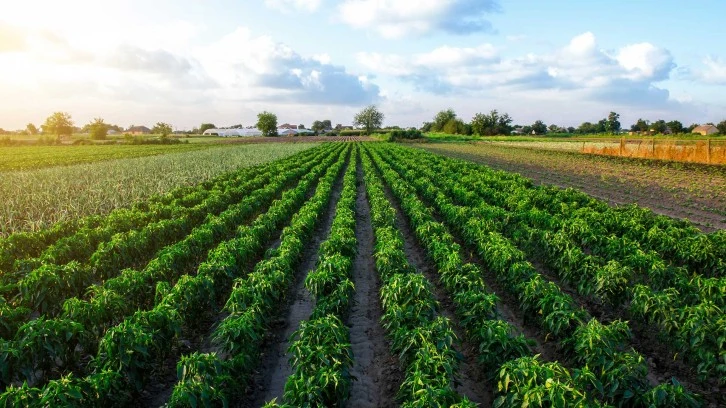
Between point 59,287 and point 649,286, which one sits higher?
point 59,287

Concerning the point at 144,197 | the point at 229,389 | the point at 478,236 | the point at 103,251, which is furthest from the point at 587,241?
the point at 144,197

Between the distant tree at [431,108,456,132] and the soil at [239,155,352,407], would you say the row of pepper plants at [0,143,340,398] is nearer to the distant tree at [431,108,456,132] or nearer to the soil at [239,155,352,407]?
the soil at [239,155,352,407]

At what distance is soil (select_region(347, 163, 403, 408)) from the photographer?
5.94 m

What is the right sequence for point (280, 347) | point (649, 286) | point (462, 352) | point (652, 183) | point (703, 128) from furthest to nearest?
point (703, 128) → point (652, 183) → point (649, 286) → point (280, 347) → point (462, 352)

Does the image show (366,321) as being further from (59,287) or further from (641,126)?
(641,126)

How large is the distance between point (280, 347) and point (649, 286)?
275 inches

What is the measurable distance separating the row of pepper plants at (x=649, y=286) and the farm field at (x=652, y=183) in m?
7.05

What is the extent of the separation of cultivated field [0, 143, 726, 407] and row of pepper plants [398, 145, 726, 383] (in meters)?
0.04

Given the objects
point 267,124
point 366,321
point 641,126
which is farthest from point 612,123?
point 366,321

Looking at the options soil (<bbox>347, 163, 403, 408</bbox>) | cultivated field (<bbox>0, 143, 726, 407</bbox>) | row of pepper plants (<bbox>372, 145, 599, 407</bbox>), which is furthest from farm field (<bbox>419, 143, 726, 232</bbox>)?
soil (<bbox>347, 163, 403, 408</bbox>)

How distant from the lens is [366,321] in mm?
8086

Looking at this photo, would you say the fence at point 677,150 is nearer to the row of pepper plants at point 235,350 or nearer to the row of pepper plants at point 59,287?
the row of pepper plants at point 235,350

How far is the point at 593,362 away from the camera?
17.1ft

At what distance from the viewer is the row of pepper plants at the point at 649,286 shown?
569cm
